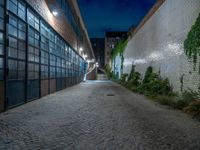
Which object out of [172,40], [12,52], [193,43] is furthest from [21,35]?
[172,40]

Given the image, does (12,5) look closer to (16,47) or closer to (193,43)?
(16,47)

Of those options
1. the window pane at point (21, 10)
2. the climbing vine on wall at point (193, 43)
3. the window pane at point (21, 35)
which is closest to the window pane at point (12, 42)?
the window pane at point (21, 35)

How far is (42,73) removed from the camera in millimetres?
11203

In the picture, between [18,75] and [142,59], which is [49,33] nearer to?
[18,75]

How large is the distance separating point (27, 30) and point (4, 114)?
3695 mm

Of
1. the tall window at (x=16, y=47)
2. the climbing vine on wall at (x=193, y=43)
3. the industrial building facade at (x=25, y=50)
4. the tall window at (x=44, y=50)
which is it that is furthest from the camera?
the tall window at (x=44, y=50)

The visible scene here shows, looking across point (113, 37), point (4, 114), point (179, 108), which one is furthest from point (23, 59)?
point (113, 37)

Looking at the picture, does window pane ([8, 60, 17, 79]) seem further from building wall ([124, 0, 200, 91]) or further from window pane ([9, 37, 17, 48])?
building wall ([124, 0, 200, 91])

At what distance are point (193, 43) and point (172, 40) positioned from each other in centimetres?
254

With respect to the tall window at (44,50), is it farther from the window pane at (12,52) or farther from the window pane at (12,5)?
the window pane at (12,52)

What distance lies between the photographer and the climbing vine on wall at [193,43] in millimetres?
7727

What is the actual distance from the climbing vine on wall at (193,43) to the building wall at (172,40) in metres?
A: 0.41

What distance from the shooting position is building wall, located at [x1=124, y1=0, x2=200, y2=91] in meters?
8.62

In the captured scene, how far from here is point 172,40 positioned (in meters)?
10.5
